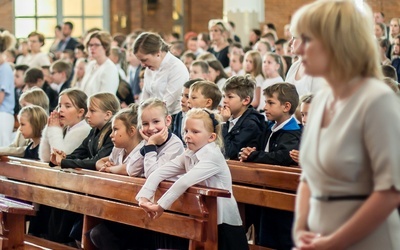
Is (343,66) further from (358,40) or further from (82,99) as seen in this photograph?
(82,99)

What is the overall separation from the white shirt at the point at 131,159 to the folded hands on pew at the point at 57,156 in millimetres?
376

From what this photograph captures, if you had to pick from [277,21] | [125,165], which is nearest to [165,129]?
[125,165]

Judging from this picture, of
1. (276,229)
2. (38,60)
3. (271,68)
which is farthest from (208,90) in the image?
(38,60)

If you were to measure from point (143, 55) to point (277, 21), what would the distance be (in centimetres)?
1323

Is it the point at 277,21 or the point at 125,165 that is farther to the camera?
the point at 277,21

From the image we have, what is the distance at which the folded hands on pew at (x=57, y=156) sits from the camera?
7180 millimetres

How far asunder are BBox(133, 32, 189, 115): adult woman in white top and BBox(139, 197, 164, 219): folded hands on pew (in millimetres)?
3020

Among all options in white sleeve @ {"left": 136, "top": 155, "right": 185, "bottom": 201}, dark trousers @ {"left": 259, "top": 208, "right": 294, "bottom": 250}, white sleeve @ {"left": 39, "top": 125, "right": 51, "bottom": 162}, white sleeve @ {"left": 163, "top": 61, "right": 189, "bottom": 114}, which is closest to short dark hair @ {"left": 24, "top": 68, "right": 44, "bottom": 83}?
white sleeve @ {"left": 163, "top": 61, "right": 189, "bottom": 114}

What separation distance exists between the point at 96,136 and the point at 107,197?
1404 mm

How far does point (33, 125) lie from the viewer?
829 centimetres

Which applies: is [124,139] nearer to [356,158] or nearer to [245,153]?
[245,153]

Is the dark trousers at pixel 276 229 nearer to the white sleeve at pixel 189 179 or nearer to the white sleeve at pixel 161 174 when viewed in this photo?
→ the white sleeve at pixel 161 174

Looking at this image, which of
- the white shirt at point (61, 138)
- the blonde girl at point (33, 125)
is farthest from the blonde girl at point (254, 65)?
the white shirt at point (61, 138)

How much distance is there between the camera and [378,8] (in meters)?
18.2
